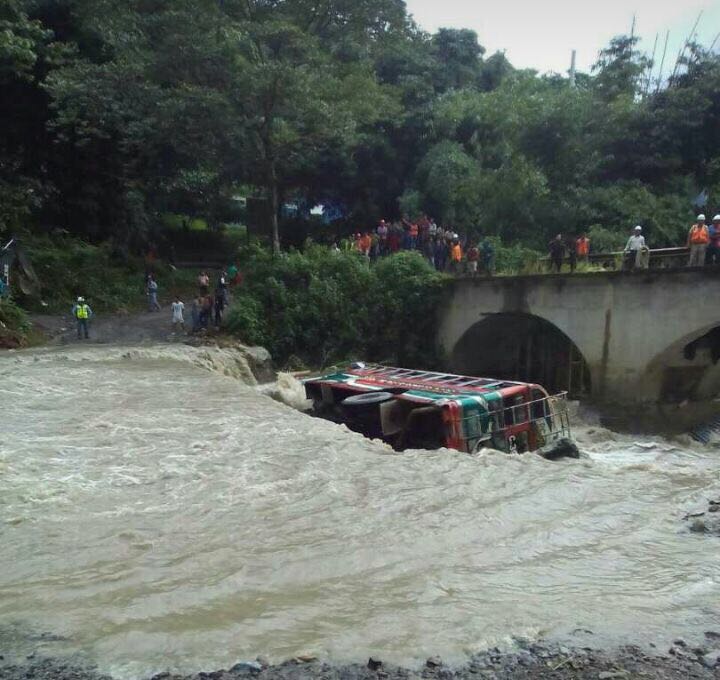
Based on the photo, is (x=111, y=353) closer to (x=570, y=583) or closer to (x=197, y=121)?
(x=197, y=121)

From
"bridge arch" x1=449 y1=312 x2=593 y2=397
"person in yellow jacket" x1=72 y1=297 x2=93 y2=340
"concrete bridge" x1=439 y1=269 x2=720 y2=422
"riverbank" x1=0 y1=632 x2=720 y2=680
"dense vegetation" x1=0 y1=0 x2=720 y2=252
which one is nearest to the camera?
"riverbank" x1=0 y1=632 x2=720 y2=680

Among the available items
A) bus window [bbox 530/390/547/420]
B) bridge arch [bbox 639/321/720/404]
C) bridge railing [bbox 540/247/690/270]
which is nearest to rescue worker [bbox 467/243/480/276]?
bridge railing [bbox 540/247/690/270]


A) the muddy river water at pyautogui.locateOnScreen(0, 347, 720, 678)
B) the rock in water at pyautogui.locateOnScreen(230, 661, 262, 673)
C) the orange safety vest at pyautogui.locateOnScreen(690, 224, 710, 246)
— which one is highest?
the orange safety vest at pyautogui.locateOnScreen(690, 224, 710, 246)

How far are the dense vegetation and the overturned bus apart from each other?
476 inches

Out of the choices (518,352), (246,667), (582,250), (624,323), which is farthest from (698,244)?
(246,667)

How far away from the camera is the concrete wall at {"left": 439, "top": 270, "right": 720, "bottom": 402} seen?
19531mm

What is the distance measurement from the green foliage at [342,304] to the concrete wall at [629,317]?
13.1 ft

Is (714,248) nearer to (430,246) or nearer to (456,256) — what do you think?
(456,256)

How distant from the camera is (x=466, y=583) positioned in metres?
6.23

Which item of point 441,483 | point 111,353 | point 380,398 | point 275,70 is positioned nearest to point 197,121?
point 275,70

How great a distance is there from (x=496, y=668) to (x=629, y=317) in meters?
17.7

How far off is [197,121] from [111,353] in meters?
9.91

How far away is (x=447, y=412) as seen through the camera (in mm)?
13359

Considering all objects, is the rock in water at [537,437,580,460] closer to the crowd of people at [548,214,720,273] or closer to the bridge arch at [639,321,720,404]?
the bridge arch at [639,321,720,404]
